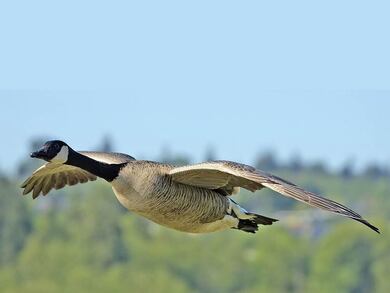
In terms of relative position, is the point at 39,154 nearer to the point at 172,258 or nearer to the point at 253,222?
the point at 253,222

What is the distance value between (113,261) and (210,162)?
111 meters

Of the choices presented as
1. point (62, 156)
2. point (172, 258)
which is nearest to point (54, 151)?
point (62, 156)

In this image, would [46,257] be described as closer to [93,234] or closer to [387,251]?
[93,234]

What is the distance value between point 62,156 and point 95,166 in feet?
1.30

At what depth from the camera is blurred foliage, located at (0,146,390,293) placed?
377 feet

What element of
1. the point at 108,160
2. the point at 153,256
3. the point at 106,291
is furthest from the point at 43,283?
the point at 108,160

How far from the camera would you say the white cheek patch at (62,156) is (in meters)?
18.1

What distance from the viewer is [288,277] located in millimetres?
120500

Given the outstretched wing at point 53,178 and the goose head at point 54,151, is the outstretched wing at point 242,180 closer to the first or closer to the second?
the goose head at point 54,151

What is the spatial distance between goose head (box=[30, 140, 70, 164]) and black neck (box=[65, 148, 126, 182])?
0.48 ft

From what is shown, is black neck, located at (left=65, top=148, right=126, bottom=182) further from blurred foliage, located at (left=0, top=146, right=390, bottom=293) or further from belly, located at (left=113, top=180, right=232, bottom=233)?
blurred foliage, located at (left=0, top=146, right=390, bottom=293)

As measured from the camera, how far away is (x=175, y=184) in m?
18.3

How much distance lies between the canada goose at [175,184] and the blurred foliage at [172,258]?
292 ft

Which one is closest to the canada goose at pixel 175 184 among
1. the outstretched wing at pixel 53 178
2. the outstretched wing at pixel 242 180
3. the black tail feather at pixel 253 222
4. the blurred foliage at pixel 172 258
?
the outstretched wing at pixel 242 180
